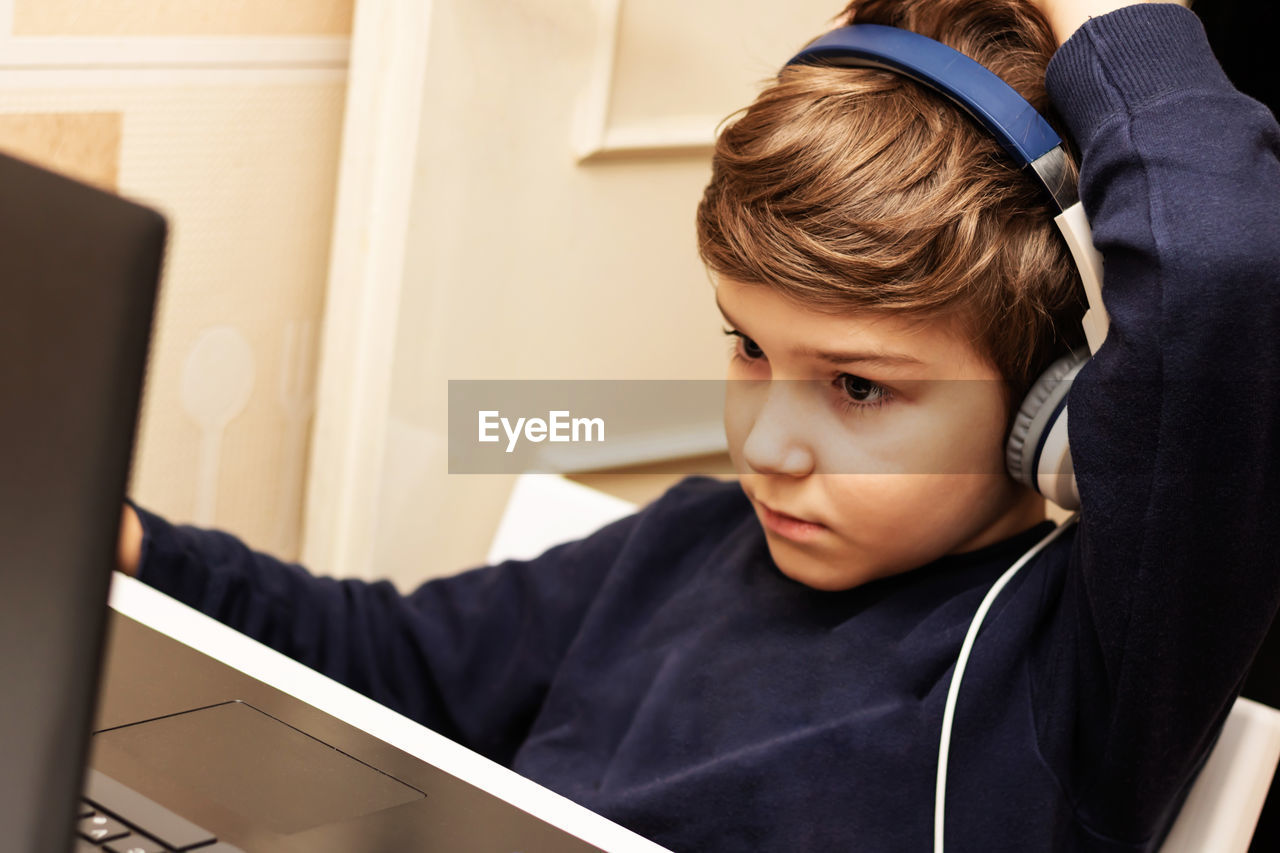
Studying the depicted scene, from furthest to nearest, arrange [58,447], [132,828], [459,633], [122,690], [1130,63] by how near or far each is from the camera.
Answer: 1. [459,633]
2. [1130,63]
3. [122,690]
4. [132,828]
5. [58,447]

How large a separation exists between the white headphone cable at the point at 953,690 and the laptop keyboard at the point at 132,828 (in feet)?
1.25

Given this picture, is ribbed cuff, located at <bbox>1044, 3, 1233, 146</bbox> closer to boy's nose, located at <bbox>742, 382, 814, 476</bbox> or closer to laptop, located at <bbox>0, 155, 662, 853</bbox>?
boy's nose, located at <bbox>742, 382, 814, 476</bbox>

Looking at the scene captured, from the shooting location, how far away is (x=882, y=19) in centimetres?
79

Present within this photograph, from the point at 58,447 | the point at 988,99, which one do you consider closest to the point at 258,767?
the point at 58,447

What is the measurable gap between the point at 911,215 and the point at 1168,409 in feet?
0.57

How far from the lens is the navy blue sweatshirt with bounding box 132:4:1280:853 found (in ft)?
1.92

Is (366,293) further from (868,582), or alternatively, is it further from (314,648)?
(868,582)

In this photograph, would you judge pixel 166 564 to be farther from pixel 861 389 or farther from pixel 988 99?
pixel 988 99

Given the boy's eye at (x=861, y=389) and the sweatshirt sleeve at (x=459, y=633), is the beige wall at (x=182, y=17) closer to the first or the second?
the sweatshirt sleeve at (x=459, y=633)

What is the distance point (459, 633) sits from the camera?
907 mm

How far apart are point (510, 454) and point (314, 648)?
1.62ft

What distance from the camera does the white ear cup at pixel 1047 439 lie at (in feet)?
2.17

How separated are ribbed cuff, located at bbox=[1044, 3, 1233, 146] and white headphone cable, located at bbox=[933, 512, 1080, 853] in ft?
0.75

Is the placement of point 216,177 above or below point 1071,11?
below
